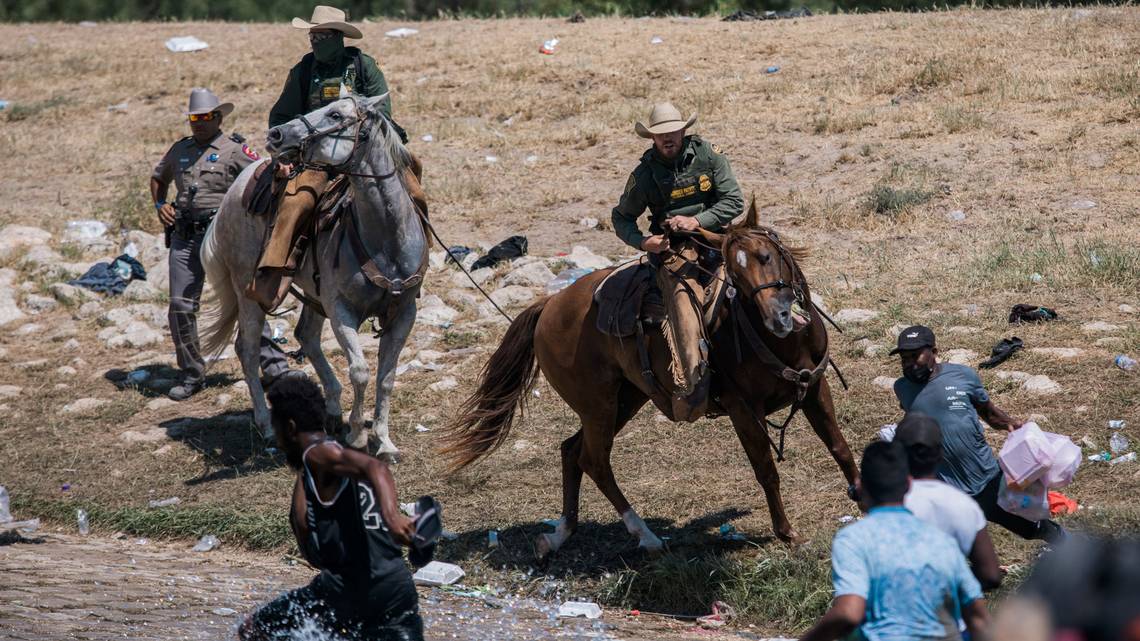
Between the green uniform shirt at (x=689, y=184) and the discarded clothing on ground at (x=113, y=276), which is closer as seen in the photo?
the green uniform shirt at (x=689, y=184)

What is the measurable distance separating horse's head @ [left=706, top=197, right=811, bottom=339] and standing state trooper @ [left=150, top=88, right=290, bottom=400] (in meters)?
4.77

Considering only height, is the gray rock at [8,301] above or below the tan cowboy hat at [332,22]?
below

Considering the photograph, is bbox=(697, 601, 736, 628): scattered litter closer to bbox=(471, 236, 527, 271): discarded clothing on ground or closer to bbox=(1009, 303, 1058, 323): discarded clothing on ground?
bbox=(1009, 303, 1058, 323): discarded clothing on ground

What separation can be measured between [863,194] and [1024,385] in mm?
4521

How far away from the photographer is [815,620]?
6.27 meters

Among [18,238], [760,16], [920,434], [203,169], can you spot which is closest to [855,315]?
[203,169]

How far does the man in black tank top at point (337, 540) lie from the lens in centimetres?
448

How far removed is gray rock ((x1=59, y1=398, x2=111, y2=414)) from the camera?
10492mm

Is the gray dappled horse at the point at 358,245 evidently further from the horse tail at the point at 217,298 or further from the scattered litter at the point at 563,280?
the scattered litter at the point at 563,280

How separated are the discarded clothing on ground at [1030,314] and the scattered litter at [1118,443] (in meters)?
1.86

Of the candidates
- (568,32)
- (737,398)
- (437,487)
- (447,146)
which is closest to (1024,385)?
(737,398)

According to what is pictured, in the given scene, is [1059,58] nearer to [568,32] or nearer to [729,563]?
[568,32]

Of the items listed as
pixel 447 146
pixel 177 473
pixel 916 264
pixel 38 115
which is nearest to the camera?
pixel 177 473

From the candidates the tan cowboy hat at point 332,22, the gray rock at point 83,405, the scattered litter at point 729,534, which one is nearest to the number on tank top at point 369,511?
the scattered litter at point 729,534
